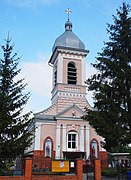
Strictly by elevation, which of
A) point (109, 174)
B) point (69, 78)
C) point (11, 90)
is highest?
point (69, 78)

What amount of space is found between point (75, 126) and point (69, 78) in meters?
7.09

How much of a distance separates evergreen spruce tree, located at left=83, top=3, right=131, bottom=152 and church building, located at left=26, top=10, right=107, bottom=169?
38.8ft

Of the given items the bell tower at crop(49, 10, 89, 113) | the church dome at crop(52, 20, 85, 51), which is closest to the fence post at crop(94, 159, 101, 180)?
the bell tower at crop(49, 10, 89, 113)

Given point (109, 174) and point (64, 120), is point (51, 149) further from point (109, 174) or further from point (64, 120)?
point (109, 174)

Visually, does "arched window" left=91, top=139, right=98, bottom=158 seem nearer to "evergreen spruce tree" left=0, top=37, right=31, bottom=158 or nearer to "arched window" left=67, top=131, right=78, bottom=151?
"arched window" left=67, top=131, right=78, bottom=151

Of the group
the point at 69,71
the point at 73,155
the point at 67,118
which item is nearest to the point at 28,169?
the point at 73,155

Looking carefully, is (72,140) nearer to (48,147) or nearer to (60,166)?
(48,147)

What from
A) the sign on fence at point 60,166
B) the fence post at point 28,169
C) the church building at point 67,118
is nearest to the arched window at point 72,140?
the church building at point 67,118

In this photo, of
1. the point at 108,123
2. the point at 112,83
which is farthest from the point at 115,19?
the point at 108,123

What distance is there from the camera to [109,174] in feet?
64.4

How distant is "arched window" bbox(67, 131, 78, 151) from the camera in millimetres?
29594

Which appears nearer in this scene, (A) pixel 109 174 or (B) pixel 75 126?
(A) pixel 109 174

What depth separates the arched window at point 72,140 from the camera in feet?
97.1

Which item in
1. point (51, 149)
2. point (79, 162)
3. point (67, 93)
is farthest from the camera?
point (67, 93)
